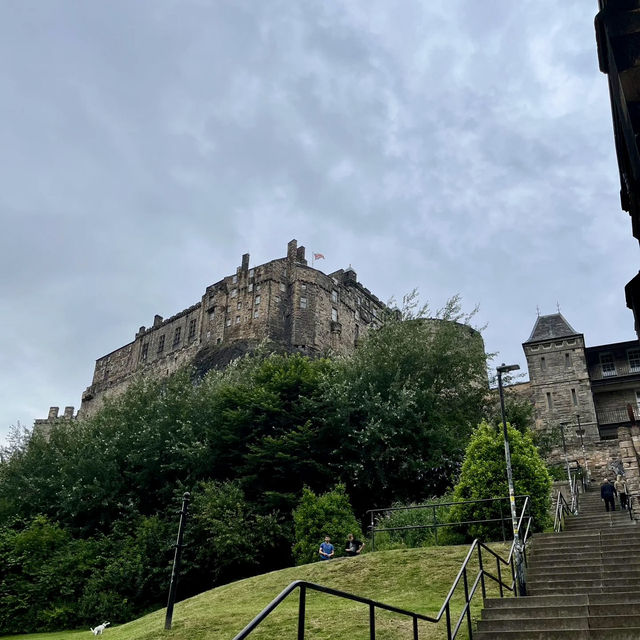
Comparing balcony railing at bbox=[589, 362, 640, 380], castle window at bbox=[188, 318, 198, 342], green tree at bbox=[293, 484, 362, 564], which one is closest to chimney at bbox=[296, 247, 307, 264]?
castle window at bbox=[188, 318, 198, 342]

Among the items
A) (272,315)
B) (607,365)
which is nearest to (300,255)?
(272,315)

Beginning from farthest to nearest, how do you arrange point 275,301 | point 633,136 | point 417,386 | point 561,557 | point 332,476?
point 275,301 < point 417,386 < point 332,476 < point 561,557 < point 633,136

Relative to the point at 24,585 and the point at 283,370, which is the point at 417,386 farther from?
the point at 24,585

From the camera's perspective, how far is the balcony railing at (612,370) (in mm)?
45188

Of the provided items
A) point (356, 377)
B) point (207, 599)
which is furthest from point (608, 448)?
point (207, 599)

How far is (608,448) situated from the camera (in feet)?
99.3

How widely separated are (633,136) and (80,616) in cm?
2246

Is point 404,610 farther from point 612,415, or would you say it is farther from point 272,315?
point 272,315

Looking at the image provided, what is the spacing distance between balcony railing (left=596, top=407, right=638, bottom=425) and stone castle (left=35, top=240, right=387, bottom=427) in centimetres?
2298

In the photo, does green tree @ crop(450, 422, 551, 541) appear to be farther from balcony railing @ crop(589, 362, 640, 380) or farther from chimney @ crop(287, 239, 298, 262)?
chimney @ crop(287, 239, 298, 262)

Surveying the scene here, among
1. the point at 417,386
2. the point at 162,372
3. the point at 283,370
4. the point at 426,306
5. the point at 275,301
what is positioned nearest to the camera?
the point at 417,386

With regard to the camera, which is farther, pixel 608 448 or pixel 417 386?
pixel 608 448

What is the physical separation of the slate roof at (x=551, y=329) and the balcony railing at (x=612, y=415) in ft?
18.8

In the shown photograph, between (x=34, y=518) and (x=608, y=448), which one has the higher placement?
(x=608, y=448)
